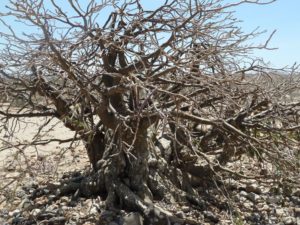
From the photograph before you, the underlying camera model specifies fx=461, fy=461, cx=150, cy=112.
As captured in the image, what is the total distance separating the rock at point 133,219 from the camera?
4.17 meters

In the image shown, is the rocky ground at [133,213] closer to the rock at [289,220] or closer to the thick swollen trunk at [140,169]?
the rock at [289,220]

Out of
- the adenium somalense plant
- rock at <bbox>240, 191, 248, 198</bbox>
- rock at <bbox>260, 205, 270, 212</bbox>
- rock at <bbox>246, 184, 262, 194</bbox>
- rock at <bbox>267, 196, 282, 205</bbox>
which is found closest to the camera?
the adenium somalense plant

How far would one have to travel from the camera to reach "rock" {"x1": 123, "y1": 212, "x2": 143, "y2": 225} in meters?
4.17

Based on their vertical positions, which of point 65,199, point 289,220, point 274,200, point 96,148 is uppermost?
point 96,148

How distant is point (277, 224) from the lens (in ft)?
15.4

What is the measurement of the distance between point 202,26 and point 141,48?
1.75 ft

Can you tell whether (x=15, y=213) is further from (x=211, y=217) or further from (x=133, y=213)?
(x=211, y=217)

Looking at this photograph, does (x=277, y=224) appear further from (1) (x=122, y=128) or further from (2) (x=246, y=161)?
(2) (x=246, y=161)

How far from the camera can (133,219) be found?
419cm

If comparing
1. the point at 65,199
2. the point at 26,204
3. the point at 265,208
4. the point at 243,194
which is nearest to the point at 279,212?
the point at 265,208

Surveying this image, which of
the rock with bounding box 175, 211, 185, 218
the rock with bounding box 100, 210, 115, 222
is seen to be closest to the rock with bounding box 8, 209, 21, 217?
the rock with bounding box 100, 210, 115, 222

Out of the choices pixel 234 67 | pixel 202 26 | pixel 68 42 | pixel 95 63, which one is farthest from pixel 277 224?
pixel 68 42

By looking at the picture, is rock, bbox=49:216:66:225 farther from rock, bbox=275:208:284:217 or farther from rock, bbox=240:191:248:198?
rock, bbox=275:208:284:217

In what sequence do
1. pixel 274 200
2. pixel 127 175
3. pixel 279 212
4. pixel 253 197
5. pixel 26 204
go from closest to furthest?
1. pixel 127 175
2. pixel 26 204
3. pixel 279 212
4. pixel 274 200
5. pixel 253 197
